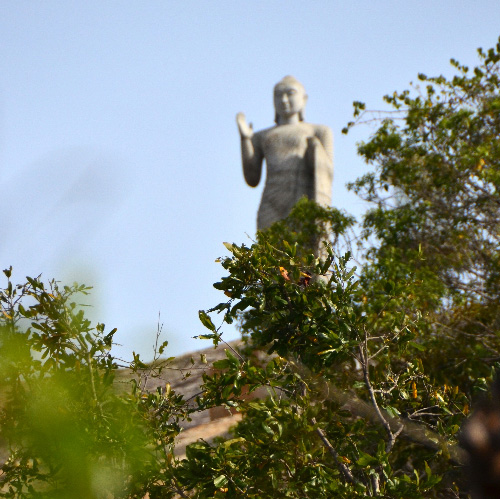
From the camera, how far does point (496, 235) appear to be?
808 cm

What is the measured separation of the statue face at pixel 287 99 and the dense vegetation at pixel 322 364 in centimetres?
290

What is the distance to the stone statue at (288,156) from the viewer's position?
1094cm

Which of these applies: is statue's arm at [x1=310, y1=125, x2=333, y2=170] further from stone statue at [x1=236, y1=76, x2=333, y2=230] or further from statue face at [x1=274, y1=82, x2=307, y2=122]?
statue face at [x1=274, y1=82, x2=307, y2=122]

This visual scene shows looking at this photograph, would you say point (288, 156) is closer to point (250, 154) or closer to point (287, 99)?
point (250, 154)

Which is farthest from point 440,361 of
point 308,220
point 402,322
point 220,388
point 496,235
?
point 220,388

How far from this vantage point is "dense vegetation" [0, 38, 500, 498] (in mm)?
1198

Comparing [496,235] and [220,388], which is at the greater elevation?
[496,235]

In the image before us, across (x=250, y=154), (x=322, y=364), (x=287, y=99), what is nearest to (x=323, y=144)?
(x=287, y=99)

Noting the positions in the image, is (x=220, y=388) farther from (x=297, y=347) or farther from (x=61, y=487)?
(x=61, y=487)

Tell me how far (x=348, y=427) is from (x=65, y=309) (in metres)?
1.41

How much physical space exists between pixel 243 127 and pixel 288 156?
96 centimetres

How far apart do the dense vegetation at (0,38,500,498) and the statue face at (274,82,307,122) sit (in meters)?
2.90

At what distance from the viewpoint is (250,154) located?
38.0ft

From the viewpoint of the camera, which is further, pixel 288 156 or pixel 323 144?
pixel 323 144
